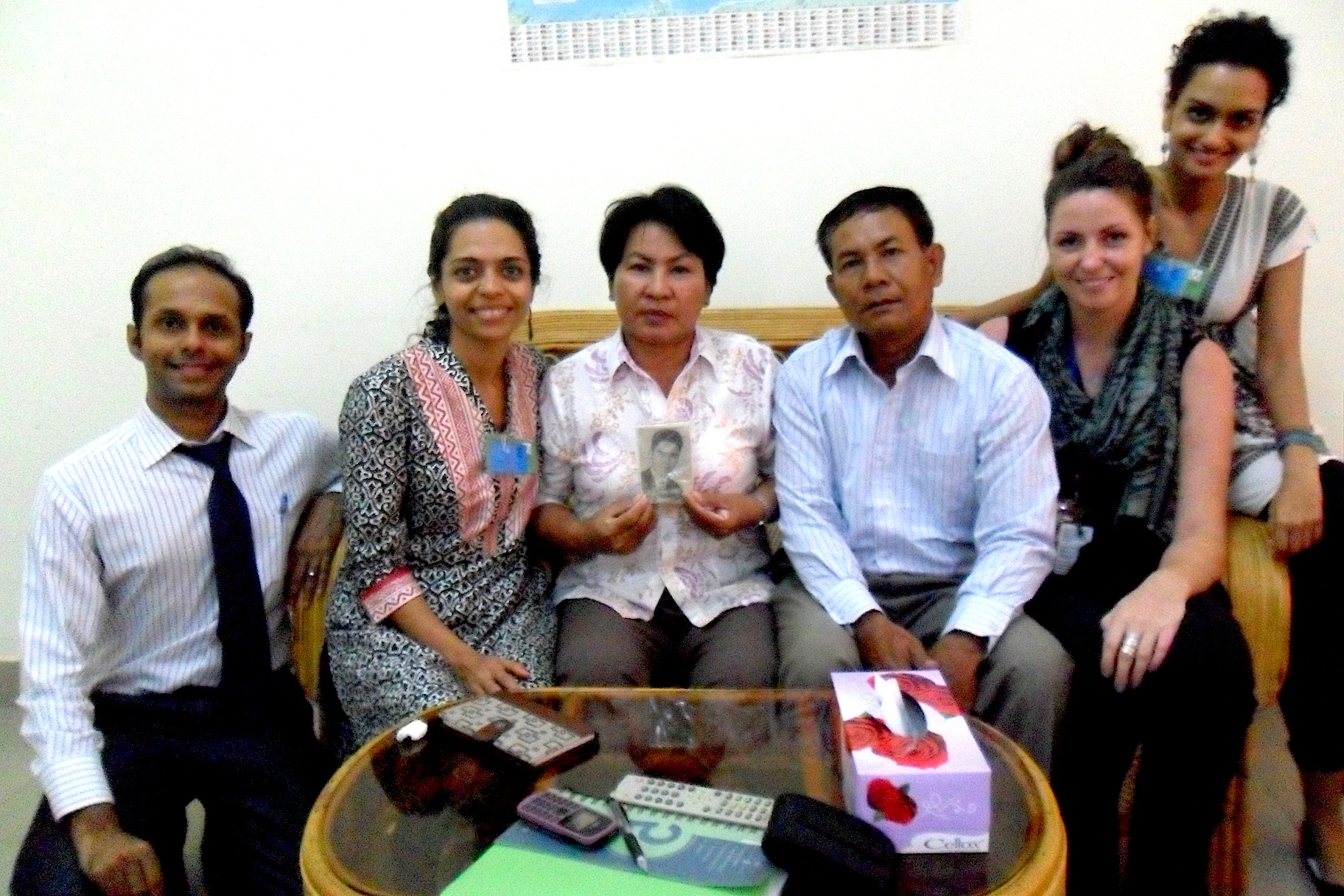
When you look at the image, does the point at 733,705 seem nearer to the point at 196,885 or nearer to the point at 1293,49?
the point at 196,885

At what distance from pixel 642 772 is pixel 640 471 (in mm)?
659

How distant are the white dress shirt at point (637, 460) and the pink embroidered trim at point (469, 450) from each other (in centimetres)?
8

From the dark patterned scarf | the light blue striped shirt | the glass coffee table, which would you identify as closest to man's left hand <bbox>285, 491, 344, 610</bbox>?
the glass coffee table

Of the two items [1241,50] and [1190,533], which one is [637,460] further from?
[1241,50]

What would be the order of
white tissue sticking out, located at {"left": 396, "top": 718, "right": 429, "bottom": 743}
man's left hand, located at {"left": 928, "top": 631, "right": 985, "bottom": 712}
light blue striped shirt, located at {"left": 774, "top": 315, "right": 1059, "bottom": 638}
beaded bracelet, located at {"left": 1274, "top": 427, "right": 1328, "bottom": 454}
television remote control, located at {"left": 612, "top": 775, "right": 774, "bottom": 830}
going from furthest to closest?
beaded bracelet, located at {"left": 1274, "top": 427, "right": 1328, "bottom": 454} → light blue striped shirt, located at {"left": 774, "top": 315, "right": 1059, "bottom": 638} → man's left hand, located at {"left": 928, "top": 631, "right": 985, "bottom": 712} → white tissue sticking out, located at {"left": 396, "top": 718, "right": 429, "bottom": 743} → television remote control, located at {"left": 612, "top": 775, "right": 774, "bottom": 830}

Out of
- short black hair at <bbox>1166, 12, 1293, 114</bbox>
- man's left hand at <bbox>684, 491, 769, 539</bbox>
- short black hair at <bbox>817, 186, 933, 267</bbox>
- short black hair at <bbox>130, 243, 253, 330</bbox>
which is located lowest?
man's left hand at <bbox>684, 491, 769, 539</bbox>

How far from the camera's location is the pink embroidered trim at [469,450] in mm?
1747

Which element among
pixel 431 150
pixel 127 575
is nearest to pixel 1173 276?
pixel 431 150

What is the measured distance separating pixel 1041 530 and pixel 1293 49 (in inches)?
54.5

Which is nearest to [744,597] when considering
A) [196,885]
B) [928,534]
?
[928,534]

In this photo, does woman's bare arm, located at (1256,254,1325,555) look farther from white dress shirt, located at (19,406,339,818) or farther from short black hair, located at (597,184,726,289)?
white dress shirt, located at (19,406,339,818)

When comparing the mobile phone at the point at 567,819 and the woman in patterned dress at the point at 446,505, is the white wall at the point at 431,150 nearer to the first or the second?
the woman in patterned dress at the point at 446,505

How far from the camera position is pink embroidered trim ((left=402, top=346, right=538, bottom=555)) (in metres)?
1.75

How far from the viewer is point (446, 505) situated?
1753mm
